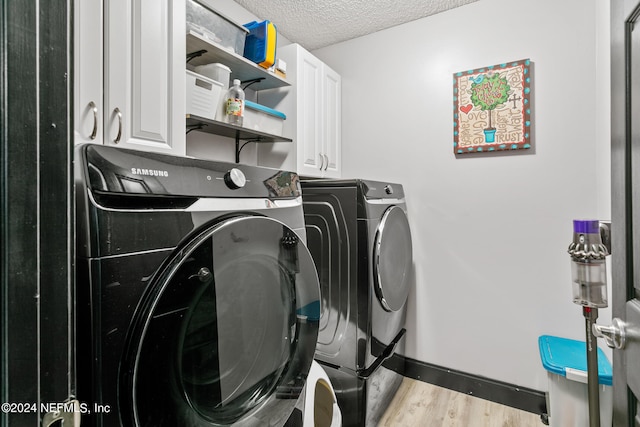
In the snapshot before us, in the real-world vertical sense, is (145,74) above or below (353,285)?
above

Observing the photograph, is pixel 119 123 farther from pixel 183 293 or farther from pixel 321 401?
pixel 321 401

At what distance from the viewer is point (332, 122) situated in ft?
8.47

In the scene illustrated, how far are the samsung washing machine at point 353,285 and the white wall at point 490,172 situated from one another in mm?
652

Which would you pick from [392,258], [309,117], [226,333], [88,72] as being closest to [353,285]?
[392,258]

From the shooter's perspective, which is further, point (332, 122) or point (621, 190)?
point (332, 122)

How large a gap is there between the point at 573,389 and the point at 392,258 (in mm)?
1075

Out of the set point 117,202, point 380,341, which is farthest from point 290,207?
point 380,341

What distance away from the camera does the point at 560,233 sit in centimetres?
192

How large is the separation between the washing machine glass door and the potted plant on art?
811mm

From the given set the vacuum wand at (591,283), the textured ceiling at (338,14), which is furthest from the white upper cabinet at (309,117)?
the vacuum wand at (591,283)

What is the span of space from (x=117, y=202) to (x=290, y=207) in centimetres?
56

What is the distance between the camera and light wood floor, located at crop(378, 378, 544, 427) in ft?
6.09

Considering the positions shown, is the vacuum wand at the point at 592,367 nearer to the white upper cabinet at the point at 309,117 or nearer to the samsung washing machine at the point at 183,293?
the samsung washing machine at the point at 183,293

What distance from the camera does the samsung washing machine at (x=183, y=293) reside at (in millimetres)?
610
